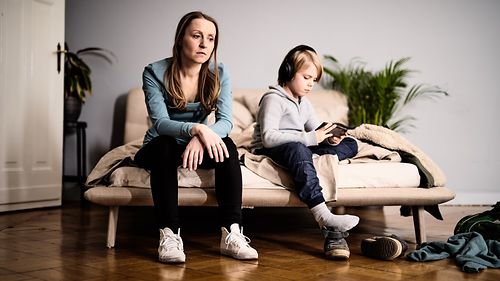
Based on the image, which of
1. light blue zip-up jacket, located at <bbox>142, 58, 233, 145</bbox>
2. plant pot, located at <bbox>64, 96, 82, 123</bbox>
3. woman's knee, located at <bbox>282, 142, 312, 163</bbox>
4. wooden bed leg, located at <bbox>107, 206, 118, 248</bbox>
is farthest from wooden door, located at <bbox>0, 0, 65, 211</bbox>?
woman's knee, located at <bbox>282, 142, 312, 163</bbox>

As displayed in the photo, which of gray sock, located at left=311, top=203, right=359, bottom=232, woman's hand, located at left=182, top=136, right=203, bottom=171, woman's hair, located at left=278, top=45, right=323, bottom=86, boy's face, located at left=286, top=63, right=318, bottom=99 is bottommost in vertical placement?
gray sock, located at left=311, top=203, right=359, bottom=232

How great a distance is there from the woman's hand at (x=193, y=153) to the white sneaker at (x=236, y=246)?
0.78ft

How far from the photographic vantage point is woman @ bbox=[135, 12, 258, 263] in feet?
6.50

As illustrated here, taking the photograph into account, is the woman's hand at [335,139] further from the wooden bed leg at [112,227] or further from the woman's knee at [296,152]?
the wooden bed leg at [112,227]

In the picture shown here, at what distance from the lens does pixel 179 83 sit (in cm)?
215

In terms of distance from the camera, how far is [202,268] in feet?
6.06

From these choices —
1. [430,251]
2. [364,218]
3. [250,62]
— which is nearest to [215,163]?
[430,251]

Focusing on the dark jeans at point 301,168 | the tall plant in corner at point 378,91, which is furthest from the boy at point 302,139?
the tall plant in corner at point 378,91

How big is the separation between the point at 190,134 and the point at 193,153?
0.07 m

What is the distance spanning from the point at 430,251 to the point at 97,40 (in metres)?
2.63

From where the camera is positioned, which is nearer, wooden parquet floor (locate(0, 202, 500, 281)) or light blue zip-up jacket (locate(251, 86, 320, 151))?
wooden parquet floor (locate(0, 202, 500, 281))

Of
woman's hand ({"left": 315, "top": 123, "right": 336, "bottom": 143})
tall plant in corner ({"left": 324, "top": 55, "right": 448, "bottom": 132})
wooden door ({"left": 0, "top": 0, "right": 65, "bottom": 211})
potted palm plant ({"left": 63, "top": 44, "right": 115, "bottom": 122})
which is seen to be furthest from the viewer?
potted palm plant ({"left": 63, "top": 44, "right": 115, "bottom": 122})

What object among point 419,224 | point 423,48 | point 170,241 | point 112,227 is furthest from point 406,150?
point 423,48

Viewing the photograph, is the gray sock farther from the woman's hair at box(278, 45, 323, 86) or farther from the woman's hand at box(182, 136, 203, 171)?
the woman's hair at box(278, 45, 323, 86)
